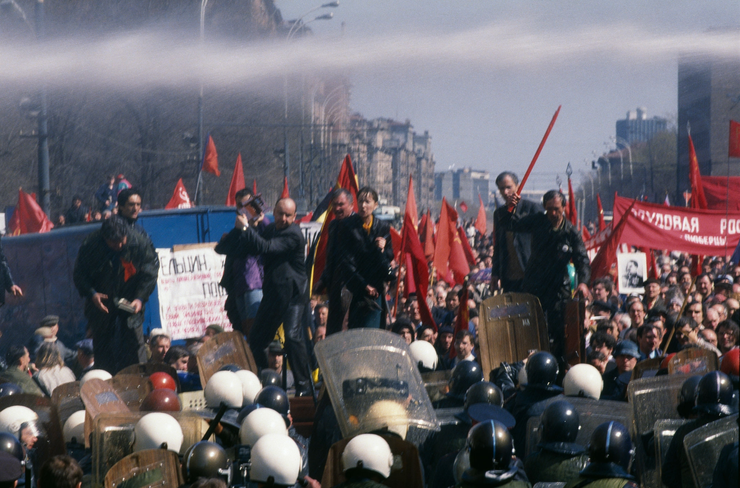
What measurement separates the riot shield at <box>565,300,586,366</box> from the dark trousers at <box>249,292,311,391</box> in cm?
237

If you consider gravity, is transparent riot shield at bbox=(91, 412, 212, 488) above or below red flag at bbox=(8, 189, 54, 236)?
below

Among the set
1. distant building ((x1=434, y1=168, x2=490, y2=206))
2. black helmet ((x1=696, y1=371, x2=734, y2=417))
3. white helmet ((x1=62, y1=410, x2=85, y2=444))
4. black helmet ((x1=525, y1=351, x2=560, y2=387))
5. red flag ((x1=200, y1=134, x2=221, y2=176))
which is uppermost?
red flag ((x1=200, y1=134, x2=221, y2=176))

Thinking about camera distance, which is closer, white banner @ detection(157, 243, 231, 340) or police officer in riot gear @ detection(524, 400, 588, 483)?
police officer in riot gear @ detection(524, 400, 588, 483)

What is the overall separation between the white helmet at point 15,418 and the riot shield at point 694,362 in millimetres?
4381

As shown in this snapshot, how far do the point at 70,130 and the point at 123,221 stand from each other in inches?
940

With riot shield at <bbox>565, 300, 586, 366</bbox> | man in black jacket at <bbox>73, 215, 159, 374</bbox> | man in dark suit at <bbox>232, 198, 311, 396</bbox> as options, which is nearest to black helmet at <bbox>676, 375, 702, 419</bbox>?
riot shield at <bbox>565, 300, 586, 366</bbox>

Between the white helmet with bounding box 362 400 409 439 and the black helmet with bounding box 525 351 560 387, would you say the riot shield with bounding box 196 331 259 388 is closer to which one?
the white helmet with bounding box 362 400 409 439

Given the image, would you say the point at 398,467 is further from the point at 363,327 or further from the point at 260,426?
the point at 363,327

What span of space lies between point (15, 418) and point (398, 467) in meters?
2.81

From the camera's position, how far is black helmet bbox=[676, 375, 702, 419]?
5.81 metres

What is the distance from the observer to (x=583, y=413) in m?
6.55

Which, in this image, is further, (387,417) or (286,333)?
(286,333)

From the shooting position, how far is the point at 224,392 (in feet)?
23.0

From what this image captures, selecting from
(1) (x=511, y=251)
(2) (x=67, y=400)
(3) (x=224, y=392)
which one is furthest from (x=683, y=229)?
(2) (x=67, y=400)
